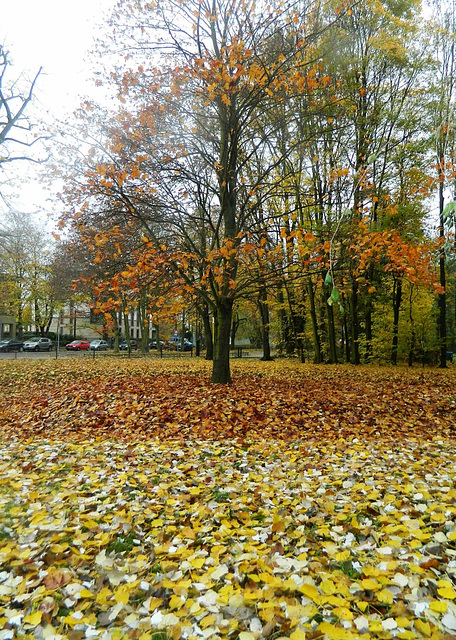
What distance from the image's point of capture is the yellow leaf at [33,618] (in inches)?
78.4

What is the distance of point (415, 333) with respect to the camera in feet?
55.6

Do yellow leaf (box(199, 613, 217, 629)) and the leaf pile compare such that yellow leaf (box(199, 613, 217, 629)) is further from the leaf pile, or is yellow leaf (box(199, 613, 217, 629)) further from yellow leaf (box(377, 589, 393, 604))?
the leaf pile

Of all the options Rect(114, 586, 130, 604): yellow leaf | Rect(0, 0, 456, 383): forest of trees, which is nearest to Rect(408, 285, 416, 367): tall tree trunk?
Rect(0, 0, 456, 383): forest of trees

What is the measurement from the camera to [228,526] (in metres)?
3.07

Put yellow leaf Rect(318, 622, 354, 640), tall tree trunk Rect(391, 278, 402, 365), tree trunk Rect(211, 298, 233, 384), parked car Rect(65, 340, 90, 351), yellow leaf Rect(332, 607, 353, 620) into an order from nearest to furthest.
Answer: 1. yellow leaf Rect(318, 622, 354, 640)
2. yellow leaf Rect(332, 607, 353, 620)
3. tree trunk Rect(211, 298, 233, 384)
4. tall tree trunk Rect(391, 278, 402, 365)
5. parked car Rect(65, 340, 90, 351)

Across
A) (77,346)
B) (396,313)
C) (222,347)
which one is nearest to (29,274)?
(77,346)

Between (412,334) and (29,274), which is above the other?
(29,274)

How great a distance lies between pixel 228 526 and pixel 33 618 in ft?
4.87

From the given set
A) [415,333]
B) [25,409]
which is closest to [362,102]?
[415,333]

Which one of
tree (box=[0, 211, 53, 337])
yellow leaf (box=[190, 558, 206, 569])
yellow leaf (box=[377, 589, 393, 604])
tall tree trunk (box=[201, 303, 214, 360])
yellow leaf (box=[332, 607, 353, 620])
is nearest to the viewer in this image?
yellow leaf (box=[332, 607, 353, 620])

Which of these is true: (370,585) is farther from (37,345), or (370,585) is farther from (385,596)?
(37,345)

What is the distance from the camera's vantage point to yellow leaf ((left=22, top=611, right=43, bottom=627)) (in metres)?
1.99

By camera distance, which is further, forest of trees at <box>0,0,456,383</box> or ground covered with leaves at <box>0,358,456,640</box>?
forest of trees at <box>0,0,456,383</box>

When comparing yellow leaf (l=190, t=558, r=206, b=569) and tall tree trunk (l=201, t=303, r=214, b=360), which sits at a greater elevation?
tall tree trunk (l=201, t=303, r=214, b=360)
